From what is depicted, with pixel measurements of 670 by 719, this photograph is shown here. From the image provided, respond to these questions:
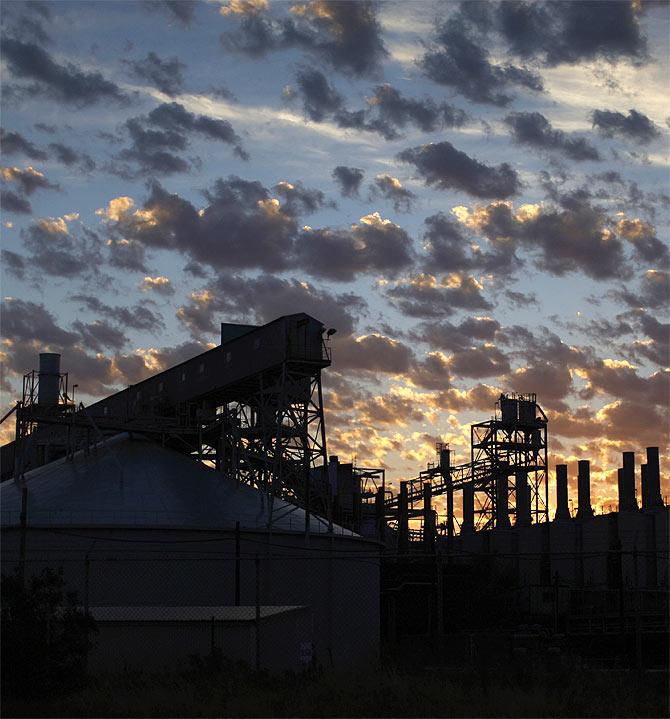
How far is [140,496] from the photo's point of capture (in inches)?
1736

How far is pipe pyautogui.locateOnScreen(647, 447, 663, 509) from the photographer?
68.6 m

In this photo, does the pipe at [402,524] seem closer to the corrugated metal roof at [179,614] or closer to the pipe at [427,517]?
the pipe at [427,517]

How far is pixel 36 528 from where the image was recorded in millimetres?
41031

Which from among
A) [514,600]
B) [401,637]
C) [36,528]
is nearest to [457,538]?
[514,600]

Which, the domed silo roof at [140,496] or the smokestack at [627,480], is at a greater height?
the smokestack at [627,480]

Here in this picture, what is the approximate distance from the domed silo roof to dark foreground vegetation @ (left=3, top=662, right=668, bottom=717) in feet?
67.0

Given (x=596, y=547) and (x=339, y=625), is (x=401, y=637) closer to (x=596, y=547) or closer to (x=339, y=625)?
(x=339, y=625)

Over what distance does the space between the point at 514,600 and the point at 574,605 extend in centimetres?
920

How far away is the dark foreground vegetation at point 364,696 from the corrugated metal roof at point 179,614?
335 cm

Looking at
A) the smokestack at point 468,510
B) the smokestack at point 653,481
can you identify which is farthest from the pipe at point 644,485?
the smokestack at point 468,510

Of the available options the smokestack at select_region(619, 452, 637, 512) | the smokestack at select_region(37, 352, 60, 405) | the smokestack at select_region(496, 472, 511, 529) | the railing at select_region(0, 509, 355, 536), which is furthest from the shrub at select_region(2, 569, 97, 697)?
the smokestack at select_region(496, 472, 511, 529)

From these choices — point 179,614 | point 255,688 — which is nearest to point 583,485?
point 179,614

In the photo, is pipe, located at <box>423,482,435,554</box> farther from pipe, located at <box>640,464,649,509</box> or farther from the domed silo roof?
the domed silo roof

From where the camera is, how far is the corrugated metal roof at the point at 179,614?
85.3ft
